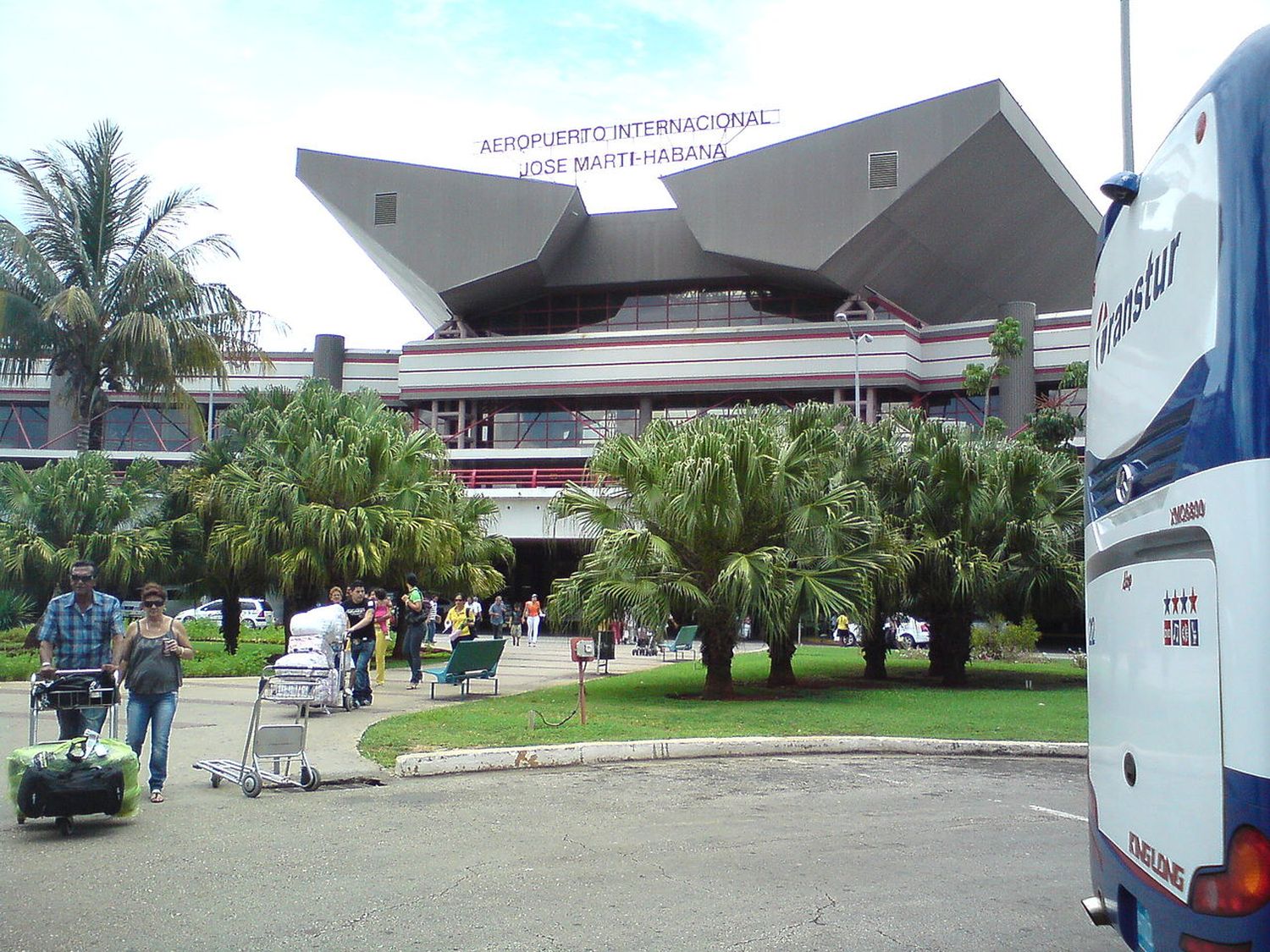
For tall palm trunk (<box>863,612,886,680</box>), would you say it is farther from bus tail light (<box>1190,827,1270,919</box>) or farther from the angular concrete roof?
the angular concrete roof

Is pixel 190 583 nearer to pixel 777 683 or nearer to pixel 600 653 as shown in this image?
pixel 600 653

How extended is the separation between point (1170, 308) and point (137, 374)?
1013 inches

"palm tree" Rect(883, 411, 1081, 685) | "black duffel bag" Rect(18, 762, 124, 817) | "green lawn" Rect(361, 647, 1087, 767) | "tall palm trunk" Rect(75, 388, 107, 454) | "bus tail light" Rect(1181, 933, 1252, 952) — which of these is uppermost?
"tall palm trunk" Rect(75, 388, 107, 454)

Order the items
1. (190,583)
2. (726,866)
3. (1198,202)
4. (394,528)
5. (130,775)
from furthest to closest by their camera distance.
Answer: (190,583)
(394,528)
(130,775)
(726,866)
(1198,202)

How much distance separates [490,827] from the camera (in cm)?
823

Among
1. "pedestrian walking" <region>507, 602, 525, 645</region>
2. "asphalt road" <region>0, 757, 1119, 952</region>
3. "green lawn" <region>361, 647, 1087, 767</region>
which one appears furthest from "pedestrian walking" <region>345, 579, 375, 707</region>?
"pedestrian walking" <region>507, 602, 525, 645</region>

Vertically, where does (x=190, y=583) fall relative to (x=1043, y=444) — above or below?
below

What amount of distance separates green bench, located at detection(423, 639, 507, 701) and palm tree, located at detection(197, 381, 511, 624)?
6.09 meters

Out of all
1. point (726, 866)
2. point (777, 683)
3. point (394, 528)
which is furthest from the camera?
point (394, 528)

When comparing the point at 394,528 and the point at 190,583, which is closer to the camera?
the point at 394,528

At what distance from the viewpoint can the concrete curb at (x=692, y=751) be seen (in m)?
A: 10.9

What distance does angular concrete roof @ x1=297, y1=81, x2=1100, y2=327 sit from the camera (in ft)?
150

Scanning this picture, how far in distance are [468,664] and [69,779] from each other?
367 inches

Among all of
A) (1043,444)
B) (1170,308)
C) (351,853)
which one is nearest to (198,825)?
(351,853)
